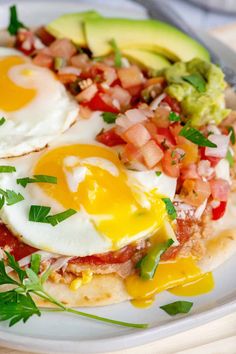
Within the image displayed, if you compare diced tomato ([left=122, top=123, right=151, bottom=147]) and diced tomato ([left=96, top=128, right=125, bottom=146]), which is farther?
diced tomato ([left=96, top=128, right=125, bottom=146])

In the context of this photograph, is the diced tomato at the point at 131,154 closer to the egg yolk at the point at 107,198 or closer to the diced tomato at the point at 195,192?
the egg yolk at the point at 107,198

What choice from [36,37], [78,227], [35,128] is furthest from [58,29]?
[78,227]

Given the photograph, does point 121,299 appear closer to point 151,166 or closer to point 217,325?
point 217,325

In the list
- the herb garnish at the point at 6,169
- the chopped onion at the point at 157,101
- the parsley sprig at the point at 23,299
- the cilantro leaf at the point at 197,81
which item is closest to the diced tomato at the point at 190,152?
the chopped onion at the point at 157,101

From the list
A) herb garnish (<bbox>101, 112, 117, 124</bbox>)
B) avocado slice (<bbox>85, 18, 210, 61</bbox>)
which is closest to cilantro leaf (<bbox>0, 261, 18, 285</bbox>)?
herb garnish (<bbox>101, 112, 117, 124</bbox>)

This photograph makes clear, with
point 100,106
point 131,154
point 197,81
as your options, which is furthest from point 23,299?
point 197,81

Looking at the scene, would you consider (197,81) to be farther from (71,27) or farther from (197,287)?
(197,287)

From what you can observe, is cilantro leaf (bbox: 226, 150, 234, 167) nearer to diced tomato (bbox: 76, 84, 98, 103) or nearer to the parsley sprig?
diced tomato (bbox: 76, 84, 98, 103)
